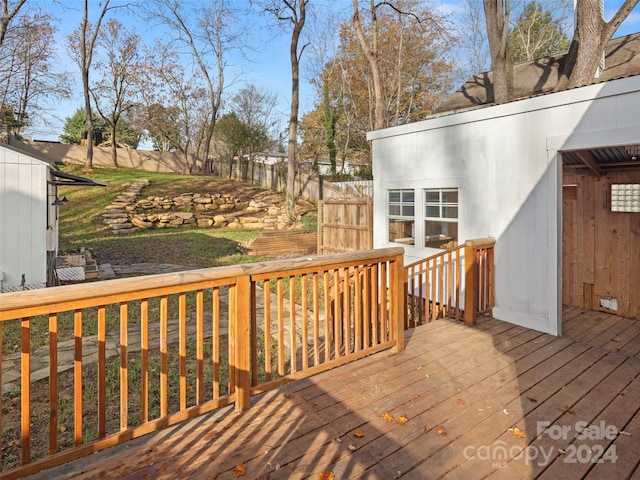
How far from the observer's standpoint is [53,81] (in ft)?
68.9

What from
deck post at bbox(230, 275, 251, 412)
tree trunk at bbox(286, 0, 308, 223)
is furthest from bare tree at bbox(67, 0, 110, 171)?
deck post at bbox(230, 275, 251, 412)

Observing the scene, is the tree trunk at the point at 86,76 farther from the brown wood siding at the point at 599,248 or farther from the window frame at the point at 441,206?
the brown wood siding at the point at 599,248

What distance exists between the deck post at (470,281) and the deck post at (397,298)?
1.34m

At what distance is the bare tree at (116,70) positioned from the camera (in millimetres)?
22953

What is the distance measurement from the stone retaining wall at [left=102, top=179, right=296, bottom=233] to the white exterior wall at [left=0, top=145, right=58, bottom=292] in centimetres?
773

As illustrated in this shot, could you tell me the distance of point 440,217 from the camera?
5.69m

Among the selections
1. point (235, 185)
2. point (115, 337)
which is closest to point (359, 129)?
point (235, 185)

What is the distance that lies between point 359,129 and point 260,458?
20908 mm

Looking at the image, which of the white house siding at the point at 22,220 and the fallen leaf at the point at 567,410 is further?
the white house siding at the point at 22,220

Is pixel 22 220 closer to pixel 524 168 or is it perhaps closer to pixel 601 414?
pixel 524 168

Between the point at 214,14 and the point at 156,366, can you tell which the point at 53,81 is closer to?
the point at 214,14

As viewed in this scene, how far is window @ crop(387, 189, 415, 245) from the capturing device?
6.16 meters

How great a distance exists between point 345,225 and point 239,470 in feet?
23.8

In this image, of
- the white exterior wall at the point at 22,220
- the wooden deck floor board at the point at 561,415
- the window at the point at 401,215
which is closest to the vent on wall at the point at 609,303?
the wooden deck floor board at the point at 561,415
